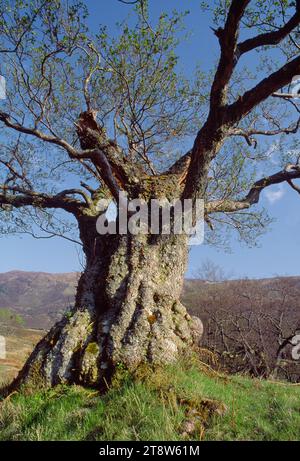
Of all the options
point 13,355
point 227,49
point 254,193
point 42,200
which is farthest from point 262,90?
point 13,355

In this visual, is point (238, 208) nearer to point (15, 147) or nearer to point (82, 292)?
point (82, 292)

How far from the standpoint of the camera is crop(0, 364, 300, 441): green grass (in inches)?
188

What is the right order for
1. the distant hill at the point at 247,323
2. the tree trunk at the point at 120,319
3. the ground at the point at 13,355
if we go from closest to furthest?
the tree trunk at the point at 120,319 < the ground at the point at 13,355 < the distant hill at the point at 247,323

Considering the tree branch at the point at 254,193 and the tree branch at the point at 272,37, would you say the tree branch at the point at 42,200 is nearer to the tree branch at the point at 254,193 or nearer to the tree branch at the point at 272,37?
the tree branch at the point at 254,193

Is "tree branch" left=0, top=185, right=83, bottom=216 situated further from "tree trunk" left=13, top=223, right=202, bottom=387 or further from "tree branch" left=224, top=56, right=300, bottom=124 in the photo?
"tree branch" left=224, top=56, right=300, bottom=124

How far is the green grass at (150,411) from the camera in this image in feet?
15.6

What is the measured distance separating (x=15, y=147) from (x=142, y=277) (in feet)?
26.2

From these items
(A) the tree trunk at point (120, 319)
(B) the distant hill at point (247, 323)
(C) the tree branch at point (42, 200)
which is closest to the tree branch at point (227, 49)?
(A) the tree trunk at point (120, 319)

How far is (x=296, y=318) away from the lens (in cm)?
3138

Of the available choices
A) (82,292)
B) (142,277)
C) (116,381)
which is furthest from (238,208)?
(116,381)

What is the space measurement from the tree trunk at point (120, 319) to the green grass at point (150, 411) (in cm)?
42

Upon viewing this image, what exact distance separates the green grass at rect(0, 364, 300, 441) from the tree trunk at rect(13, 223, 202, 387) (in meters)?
0.42

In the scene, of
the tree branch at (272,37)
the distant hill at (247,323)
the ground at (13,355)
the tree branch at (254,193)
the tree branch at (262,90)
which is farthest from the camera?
the distant hill at (247,323)

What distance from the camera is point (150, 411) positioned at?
509 centimetres
